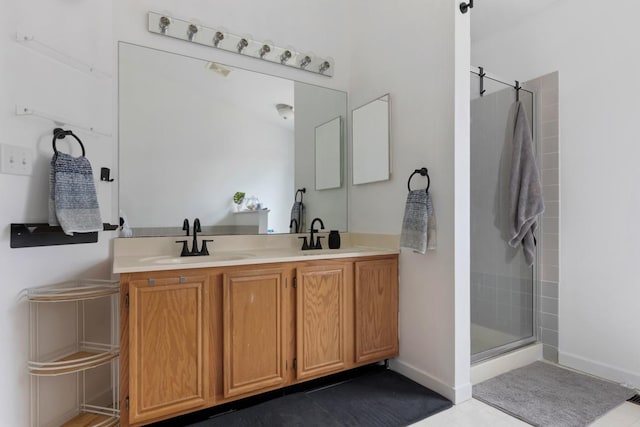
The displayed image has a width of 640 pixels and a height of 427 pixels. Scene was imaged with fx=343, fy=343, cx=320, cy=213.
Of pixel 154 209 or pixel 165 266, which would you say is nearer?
pixel 165 266

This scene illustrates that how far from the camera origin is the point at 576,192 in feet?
8.02

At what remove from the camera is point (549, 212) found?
2596 millimetres

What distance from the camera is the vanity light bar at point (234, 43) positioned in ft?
7.02

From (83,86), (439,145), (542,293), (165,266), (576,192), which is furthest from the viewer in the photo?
(542,293)

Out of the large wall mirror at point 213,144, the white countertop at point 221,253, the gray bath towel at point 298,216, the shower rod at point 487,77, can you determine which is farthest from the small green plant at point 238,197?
the shower rod at point 487,77

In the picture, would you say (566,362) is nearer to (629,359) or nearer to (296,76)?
(629,359)

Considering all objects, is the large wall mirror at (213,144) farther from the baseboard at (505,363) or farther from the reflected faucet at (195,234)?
the baseboard at (505,363)

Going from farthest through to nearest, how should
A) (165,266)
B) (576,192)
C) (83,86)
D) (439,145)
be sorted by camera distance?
(576,192) → (439,145) → (83,86) → (165,266)

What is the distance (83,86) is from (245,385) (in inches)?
71.1

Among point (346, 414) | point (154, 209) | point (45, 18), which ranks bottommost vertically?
point (346, 414)

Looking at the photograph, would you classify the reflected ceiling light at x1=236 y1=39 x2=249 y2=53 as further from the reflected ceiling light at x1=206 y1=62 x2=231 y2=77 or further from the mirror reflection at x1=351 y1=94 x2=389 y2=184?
the mirror reflection at x1=351 y1=94 x2=389 y2=184

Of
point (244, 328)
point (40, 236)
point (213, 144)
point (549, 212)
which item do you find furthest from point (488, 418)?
point (40, 236)

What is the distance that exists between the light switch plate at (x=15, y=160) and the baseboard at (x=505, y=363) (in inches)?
106

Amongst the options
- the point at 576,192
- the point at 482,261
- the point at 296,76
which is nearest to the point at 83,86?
the point at 296,76
